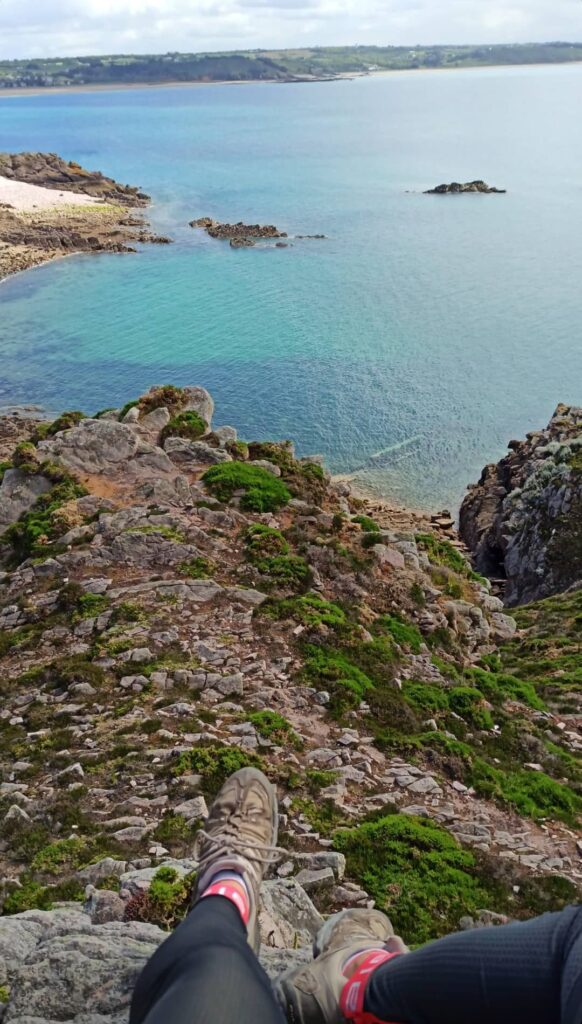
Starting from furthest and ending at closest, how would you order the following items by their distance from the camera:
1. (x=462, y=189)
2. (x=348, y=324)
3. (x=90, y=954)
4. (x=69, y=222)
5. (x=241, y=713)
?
(x=462, y=189)
(x=69, y=222)
(x=348, y=324)
(x=241, y=713)
(x=90, y=954)

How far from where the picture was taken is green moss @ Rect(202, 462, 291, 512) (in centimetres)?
2142

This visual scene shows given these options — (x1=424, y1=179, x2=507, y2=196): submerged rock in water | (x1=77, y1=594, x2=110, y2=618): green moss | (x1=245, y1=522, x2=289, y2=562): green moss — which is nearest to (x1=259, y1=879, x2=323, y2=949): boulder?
(x1=77, y1=594, x2=110, y2=618): green moss

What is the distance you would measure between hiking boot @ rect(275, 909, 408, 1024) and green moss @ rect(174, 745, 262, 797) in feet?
13.8

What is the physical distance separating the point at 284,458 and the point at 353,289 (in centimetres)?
5084

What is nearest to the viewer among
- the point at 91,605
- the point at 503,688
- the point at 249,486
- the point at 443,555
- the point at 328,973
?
the point at 328,973

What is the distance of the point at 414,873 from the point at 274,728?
11.4 feet

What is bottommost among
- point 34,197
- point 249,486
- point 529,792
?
point 529,792

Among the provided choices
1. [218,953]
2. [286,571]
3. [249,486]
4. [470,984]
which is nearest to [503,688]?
[286,571]

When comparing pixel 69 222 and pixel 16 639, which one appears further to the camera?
pixel 69 222

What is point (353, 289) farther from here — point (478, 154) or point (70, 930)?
point (478, 154)

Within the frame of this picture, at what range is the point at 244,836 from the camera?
21.5 ft

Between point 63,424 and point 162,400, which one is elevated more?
point 162,400

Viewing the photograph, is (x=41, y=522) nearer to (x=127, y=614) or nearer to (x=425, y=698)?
(x=127, y=614)

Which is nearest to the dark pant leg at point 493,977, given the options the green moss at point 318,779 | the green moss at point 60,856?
the green moss at point 60,856
